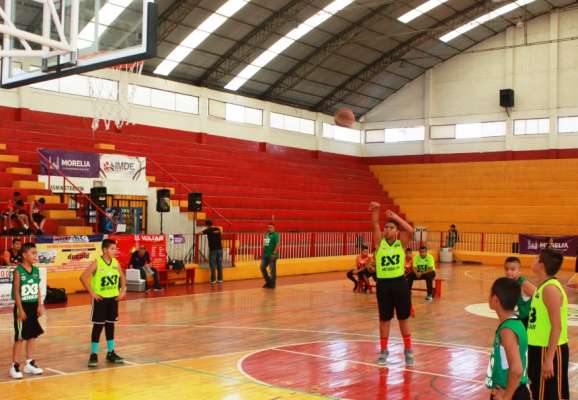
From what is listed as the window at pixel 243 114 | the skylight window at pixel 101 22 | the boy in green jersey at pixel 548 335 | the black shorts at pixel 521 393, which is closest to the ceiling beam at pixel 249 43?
the window at pixel 243 114

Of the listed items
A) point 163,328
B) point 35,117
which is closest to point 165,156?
point 35,117

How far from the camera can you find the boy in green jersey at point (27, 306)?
7387 millimetres

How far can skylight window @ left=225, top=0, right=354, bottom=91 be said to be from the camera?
1037 inches

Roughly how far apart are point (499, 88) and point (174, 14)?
691 inches

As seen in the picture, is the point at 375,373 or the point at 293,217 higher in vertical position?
the point at 293,217

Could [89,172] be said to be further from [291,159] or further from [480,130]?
[480,130]

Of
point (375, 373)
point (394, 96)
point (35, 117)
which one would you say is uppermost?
point (394, 96)

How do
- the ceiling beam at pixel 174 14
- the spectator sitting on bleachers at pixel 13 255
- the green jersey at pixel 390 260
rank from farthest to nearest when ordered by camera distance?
the ceiling beam at pixel 174 14
the spectator sitting on bleachers at pixel 13 255
the green jersey at pixel 390 260

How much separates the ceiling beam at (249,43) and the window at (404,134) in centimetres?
1157

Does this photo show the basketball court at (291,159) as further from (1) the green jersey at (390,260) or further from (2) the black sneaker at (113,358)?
(1) the green jersey at (390,260)

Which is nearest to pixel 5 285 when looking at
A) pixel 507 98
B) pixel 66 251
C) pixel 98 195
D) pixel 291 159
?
pixel 66 251

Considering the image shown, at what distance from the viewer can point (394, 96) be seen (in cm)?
3622

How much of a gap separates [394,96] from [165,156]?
15955mm

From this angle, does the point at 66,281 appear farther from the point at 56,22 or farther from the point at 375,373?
the point at 375,373
